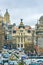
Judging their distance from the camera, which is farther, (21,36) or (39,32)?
(21,36)

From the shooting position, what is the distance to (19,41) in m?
86.4

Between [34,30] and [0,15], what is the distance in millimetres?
8231

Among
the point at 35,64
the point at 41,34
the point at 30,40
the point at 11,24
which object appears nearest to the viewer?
the point at 35,64

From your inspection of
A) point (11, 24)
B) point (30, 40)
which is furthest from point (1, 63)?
point (11, 24)

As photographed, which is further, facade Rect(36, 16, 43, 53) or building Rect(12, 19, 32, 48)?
→ building Rect(12, 19, 32, 48)

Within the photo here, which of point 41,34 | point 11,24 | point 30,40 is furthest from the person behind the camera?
point 11,24

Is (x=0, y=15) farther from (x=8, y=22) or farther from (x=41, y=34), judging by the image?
(x=8, y=22)

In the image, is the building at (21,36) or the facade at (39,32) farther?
the building at (21,36)

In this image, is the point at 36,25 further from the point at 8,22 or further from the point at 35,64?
the point at 35,64

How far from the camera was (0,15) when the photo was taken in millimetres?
81250

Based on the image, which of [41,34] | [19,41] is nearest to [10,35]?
[19,41]

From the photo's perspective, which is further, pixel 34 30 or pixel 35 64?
pixel 34 30

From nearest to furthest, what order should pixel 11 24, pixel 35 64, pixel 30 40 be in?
1. pixel 35 64
2. pixel 30 40
3. pixel 11 24

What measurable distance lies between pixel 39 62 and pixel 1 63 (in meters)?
3.06
